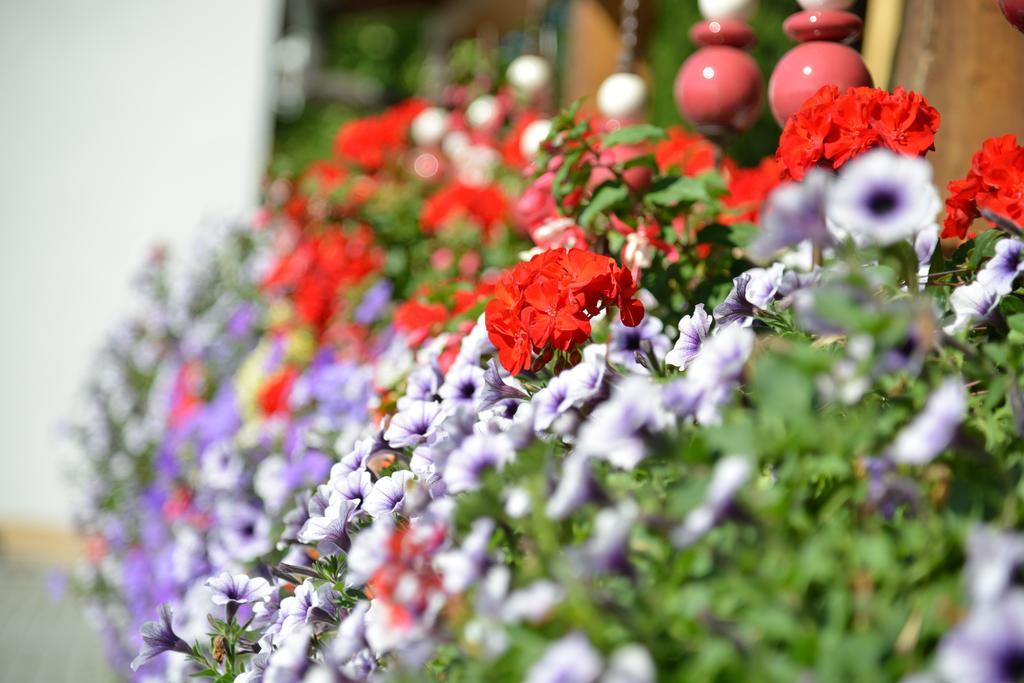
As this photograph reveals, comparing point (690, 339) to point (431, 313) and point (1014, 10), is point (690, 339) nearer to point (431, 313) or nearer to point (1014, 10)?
point (1014, 10)

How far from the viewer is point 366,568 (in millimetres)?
859

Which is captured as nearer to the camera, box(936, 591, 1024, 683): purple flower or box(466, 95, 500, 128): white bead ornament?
box(936, 591, 1024, 683): purple flower

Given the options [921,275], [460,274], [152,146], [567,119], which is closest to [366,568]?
[921,275]

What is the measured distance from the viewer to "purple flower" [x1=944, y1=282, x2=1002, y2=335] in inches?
39.3

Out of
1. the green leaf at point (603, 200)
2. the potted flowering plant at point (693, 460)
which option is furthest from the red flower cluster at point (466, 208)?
the green leaf at point (603, 200)

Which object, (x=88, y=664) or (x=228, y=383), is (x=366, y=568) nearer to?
(x=228, y=383)

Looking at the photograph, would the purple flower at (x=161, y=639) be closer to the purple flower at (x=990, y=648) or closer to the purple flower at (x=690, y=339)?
the purple flower at (x=690, y=339)

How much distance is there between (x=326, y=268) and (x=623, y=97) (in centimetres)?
117

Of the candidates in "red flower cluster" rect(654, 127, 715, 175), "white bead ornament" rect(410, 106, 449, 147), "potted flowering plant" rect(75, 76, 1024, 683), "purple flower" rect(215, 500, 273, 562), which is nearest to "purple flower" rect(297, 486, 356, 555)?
"potted flowering plant" rect(75, 76, 1024, 683)

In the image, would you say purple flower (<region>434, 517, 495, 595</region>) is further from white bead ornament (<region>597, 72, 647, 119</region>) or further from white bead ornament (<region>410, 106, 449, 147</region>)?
white bead ornament (<region>410, 106, 449, 147</region>)

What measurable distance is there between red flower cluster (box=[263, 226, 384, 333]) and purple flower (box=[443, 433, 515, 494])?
2.06 m

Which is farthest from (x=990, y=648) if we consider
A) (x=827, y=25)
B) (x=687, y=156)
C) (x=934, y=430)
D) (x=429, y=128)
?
(x=429, y=128)

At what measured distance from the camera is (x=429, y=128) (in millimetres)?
3771

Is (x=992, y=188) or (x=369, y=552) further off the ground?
(x=992, y=188)
